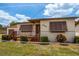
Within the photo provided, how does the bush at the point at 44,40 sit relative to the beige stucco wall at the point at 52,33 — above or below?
below

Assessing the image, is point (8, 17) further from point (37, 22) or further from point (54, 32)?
point (54, 32)

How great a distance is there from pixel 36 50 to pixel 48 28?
552 mm

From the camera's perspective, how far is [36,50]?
6.62m

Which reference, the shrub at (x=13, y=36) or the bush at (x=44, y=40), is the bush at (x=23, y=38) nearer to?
the shrub at (x=13, y=36)

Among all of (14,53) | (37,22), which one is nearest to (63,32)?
(37,22)

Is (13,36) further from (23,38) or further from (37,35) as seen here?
(37,35)

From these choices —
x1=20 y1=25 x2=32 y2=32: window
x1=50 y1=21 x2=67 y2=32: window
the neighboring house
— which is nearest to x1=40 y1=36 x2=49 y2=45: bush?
the neighboring house

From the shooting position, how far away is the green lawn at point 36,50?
21.6 feet

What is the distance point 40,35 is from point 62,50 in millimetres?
583

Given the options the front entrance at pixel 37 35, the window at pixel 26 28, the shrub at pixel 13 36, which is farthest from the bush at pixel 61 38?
the shrub at pixel 13 36

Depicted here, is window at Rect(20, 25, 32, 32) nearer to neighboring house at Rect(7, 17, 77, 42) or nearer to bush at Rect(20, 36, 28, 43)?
neighboring house at Rect(7, 17, 77, 42)

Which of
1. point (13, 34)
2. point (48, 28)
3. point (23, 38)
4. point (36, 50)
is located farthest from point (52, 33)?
point (13, 34)

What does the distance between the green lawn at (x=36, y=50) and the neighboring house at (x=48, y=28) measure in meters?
0.18

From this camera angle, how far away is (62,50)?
6629 millimetres
